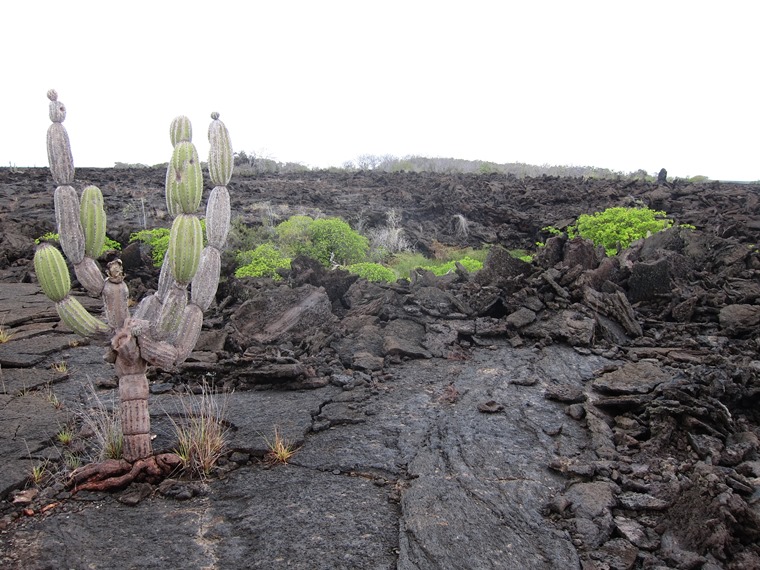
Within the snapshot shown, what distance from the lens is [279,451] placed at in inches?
179

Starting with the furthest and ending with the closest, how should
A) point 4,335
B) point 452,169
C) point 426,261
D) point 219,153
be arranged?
point 452,169, point 426,261, point 4,335, point 219,153

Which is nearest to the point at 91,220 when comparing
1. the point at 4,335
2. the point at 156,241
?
the point at 4,335

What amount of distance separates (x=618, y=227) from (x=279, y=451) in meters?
9.85

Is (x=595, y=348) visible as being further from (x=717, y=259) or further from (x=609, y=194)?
(x=609, y=194)

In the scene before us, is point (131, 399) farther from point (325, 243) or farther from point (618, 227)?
point (618, 227)

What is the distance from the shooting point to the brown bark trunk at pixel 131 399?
425 centimetres

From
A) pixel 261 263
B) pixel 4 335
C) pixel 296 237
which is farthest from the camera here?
pixel 296 237

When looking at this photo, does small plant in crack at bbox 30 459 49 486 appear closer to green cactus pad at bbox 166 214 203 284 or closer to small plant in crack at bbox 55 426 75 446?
small plant in crack at bbox 55 426 75 446

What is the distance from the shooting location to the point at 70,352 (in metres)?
7.14

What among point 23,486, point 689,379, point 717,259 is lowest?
point 23,486

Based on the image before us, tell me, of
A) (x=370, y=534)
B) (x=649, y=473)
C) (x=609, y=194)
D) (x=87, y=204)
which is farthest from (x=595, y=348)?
(x=609, y=194)

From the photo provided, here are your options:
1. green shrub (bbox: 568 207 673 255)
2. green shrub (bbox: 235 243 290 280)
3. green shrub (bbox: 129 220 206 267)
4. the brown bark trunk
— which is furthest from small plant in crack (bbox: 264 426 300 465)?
green shrub (bbox: 568 207 673 255)

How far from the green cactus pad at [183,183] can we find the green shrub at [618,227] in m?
8.98

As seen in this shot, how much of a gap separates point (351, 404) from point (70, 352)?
3861mm
